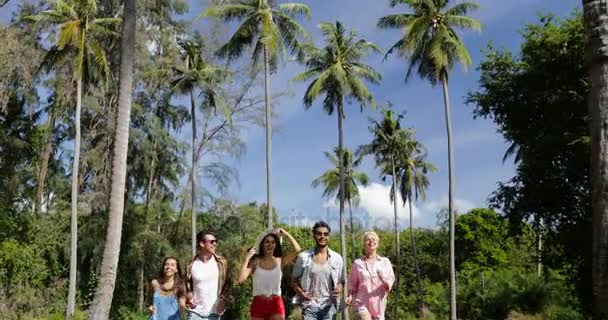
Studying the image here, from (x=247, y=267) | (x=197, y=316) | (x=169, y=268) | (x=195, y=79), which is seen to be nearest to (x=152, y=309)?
(x=169, y=268)

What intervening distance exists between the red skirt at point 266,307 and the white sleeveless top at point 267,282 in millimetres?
51

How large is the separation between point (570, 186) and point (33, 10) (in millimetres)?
22902

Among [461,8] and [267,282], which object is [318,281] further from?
[461,8]

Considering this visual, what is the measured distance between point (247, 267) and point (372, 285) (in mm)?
1472

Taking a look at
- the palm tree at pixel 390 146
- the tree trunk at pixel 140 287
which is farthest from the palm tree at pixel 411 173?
the tree trunk at pixel 140 287

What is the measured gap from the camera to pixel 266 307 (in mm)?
6121

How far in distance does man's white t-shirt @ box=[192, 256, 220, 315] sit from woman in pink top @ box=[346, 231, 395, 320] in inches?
59.0

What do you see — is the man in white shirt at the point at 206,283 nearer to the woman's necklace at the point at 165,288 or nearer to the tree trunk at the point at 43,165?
the woman's necklace at the point at 165,288

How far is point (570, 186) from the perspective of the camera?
19078 mm

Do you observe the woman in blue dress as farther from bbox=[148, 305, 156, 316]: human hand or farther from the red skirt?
the red skirt

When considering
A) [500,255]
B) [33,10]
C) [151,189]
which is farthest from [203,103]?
[500,255]

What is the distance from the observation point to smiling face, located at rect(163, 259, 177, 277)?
677 cm

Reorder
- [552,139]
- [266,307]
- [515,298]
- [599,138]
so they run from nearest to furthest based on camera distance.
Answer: [599,138]
[266,307]
[552,139]
[515,298]

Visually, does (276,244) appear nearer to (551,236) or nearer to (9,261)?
(551,236)
